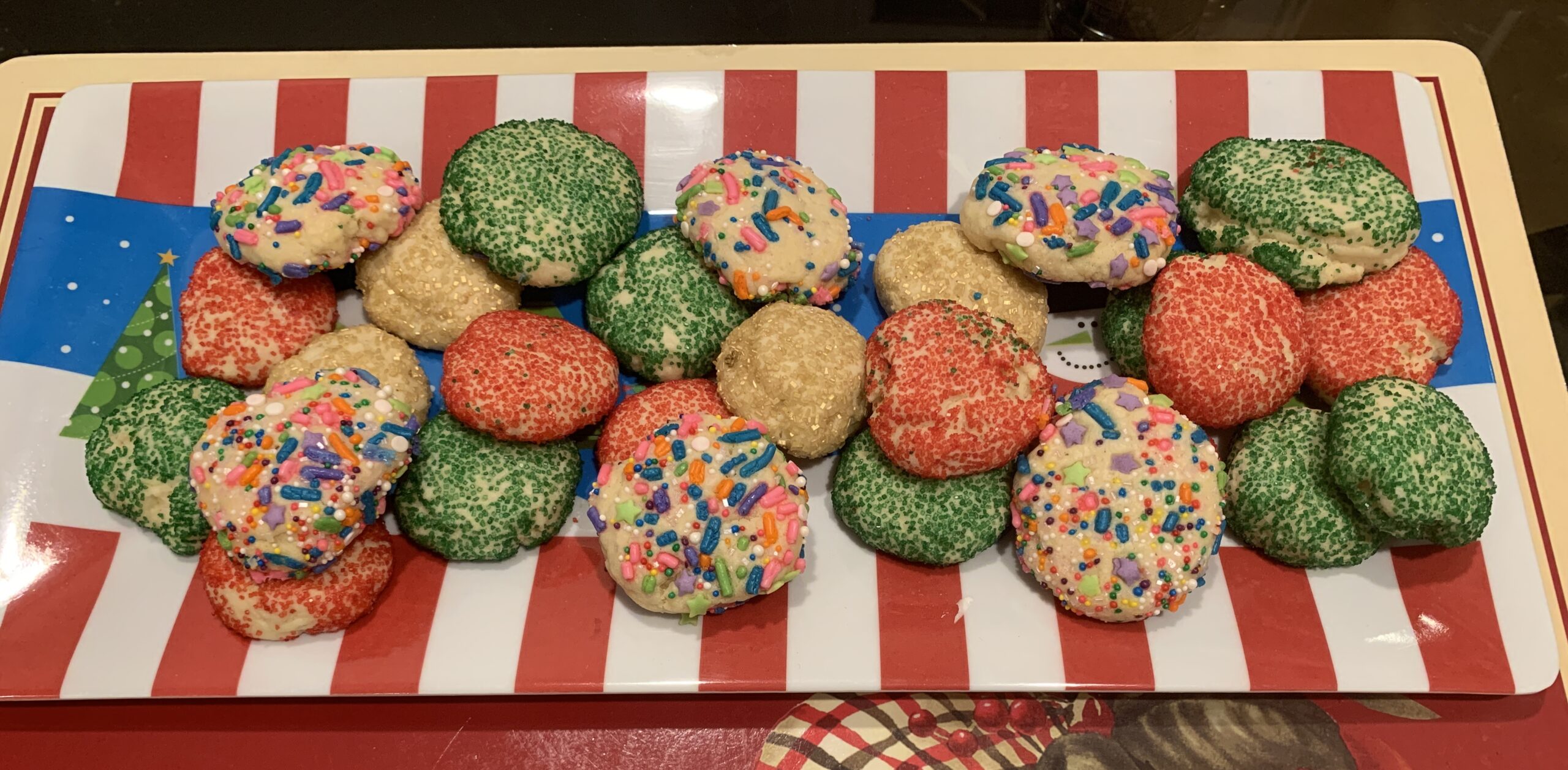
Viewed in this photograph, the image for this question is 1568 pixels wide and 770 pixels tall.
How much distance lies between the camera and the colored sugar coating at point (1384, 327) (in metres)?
2.17

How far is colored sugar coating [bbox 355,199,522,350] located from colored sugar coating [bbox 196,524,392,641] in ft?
1.72

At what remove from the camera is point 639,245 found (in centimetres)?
226

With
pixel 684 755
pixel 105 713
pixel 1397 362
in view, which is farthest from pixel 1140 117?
pixel 105 713

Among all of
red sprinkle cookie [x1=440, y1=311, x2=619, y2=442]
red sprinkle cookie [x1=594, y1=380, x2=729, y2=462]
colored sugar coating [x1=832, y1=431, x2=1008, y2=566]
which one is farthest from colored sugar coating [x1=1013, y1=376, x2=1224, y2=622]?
red sprinkle cookie [x1=440, y1=311, x2=619, y2=442]

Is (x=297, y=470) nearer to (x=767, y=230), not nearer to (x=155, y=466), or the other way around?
(x=155, y=466)

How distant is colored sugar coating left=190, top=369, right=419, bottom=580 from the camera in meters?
1.86

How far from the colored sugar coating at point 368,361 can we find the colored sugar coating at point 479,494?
0.33 ft

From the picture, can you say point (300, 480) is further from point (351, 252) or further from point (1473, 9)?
point (1473, 9)

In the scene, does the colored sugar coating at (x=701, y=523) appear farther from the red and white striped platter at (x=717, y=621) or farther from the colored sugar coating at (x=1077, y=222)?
the colored sugar coating at (x=1077, y=222)

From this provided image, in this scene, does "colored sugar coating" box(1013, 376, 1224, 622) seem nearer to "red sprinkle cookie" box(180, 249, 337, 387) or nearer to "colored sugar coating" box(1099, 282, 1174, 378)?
"colored sugar coating" box(1099, 282, 1174, 378)

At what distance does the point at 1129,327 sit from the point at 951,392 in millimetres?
558

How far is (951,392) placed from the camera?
6.45 feet

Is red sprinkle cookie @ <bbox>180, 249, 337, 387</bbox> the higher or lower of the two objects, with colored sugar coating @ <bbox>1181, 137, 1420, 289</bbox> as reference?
lower

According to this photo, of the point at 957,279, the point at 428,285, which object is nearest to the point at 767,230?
the point at 957,279
